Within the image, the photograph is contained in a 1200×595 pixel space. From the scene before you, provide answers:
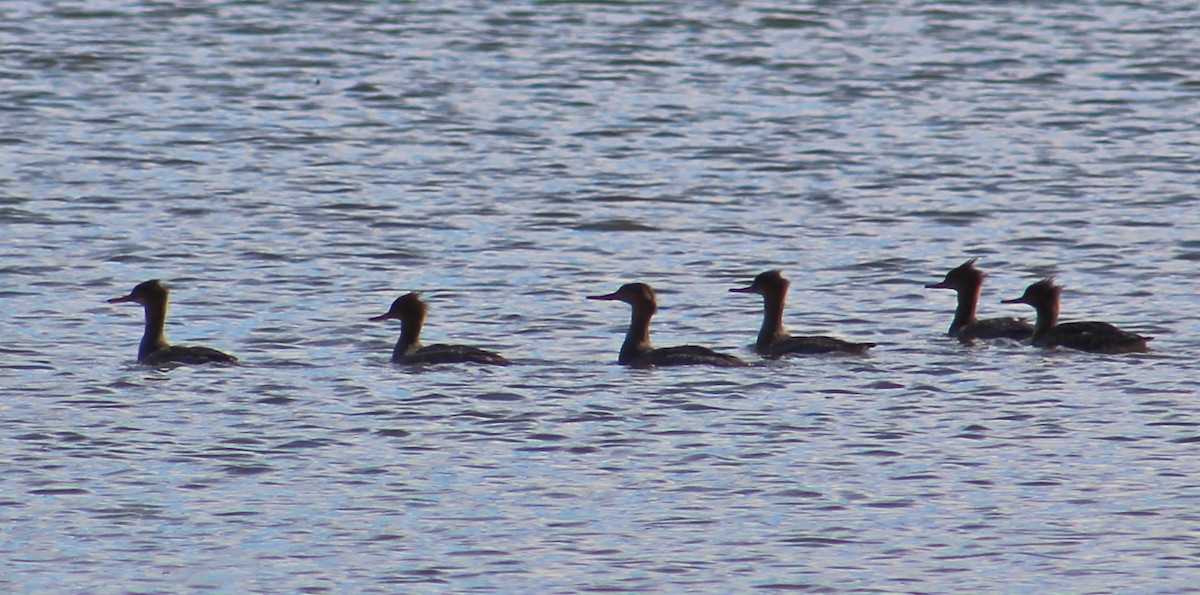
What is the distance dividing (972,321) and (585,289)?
2.69m

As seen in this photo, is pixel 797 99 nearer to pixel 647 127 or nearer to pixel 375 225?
pixel 647 127

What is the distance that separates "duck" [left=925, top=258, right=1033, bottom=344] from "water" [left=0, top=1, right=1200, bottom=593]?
0.24 m

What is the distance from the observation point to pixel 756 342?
14.7 metres

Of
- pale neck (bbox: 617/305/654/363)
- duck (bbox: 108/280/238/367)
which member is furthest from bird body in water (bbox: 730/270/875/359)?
duck (bbox: 108/280/238/367)

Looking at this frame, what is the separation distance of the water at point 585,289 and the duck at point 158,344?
226 millimetres

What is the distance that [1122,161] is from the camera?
2180 cm

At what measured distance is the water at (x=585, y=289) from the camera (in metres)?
9.97

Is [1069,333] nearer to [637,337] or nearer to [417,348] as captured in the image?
A: [637,337]

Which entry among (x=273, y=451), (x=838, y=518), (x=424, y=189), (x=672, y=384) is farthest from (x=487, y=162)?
(x=838, y=518)

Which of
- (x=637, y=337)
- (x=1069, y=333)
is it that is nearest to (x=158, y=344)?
(x=637, y=337)

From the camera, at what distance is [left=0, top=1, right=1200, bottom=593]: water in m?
9.97

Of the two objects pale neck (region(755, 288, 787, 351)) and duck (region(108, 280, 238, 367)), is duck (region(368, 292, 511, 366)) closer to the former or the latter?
duck (region(108, 280, 238, 367))

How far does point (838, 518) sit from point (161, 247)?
27.9 feet

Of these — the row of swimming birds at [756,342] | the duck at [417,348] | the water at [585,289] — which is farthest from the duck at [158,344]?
the duck at [417,348]
